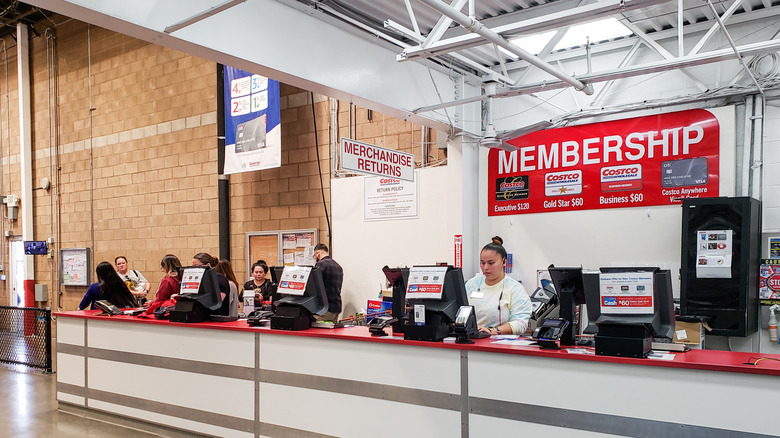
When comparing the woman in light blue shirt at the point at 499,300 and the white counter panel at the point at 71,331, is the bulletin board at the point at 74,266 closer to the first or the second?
the white counter panel at the point at 71,331

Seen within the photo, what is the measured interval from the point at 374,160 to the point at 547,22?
2.52 m

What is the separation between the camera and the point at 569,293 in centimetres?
366

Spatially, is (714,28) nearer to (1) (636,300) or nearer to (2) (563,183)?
(2) (563,183)

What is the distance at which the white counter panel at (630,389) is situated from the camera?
2.85m

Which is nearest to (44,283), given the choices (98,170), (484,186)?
(98,170)

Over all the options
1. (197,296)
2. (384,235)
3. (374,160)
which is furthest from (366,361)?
(384,235)

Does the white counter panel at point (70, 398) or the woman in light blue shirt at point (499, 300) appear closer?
the woman in light blue shirt at point (499, 300)

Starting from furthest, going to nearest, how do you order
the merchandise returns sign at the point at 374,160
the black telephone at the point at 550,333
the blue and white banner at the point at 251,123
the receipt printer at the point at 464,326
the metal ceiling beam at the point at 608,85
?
the blue and white banner at the point at 251,123 < the metal ceiling beam at the point at 608,85 < the merchandise returns sign at the point at 374,160 < the receipt printer at the point at 464,326 < the black telephone at the point at 550,333

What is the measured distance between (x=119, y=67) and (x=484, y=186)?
25.4 feet

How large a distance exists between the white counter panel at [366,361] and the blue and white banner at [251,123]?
3862mm

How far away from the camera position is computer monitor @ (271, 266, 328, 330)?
451 centimetres

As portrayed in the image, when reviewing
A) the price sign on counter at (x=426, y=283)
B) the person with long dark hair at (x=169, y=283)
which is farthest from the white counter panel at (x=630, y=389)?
the person with long dark hair at (x=169, y=283)

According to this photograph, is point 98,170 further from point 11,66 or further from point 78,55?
point 11,66

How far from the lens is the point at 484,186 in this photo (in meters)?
7.16
